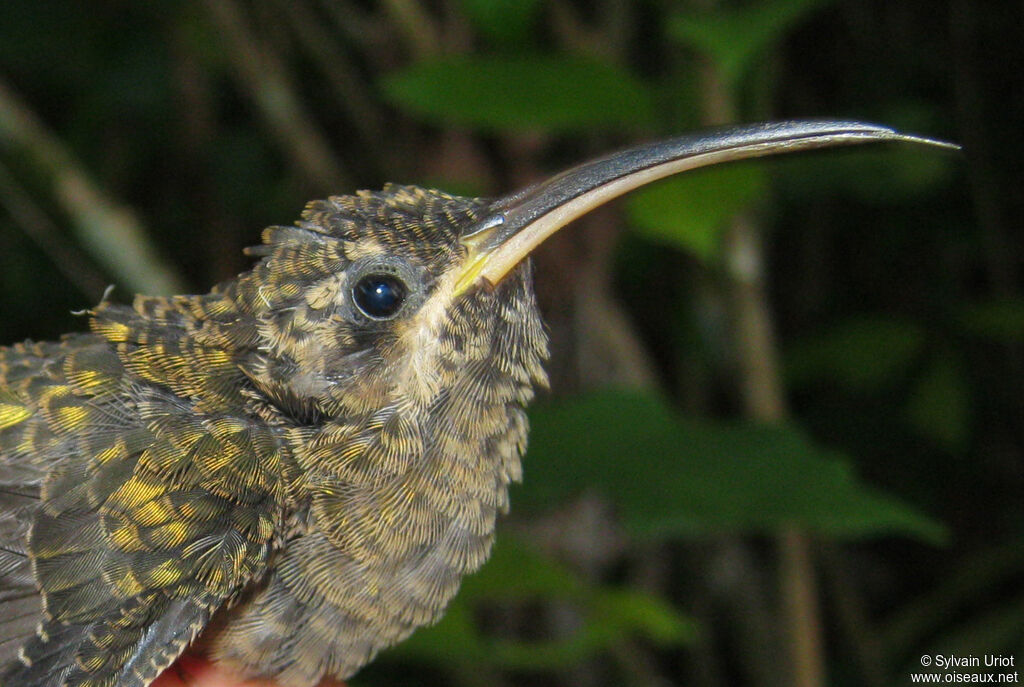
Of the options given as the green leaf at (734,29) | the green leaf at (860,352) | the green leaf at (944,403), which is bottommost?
the green leaf at (944,403)

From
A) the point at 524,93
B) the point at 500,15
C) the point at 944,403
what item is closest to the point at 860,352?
the point at 944,403

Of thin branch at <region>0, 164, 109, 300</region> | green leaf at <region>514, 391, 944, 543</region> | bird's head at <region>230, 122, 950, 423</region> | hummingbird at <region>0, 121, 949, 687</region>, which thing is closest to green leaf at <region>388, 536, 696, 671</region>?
green leaf at <region>514, 391, 944, 543</region>

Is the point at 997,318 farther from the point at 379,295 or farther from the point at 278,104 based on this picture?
the point at 278,104

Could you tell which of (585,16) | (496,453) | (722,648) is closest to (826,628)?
(722,648)

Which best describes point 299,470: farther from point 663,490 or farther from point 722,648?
point 722,648

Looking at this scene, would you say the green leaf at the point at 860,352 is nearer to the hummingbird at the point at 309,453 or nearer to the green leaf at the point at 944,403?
the green leaf at the point at 944,403

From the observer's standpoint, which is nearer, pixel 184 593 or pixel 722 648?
pixel 184 593

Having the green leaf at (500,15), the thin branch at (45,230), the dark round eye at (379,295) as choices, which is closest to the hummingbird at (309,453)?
the dark round eye at (379,295)
